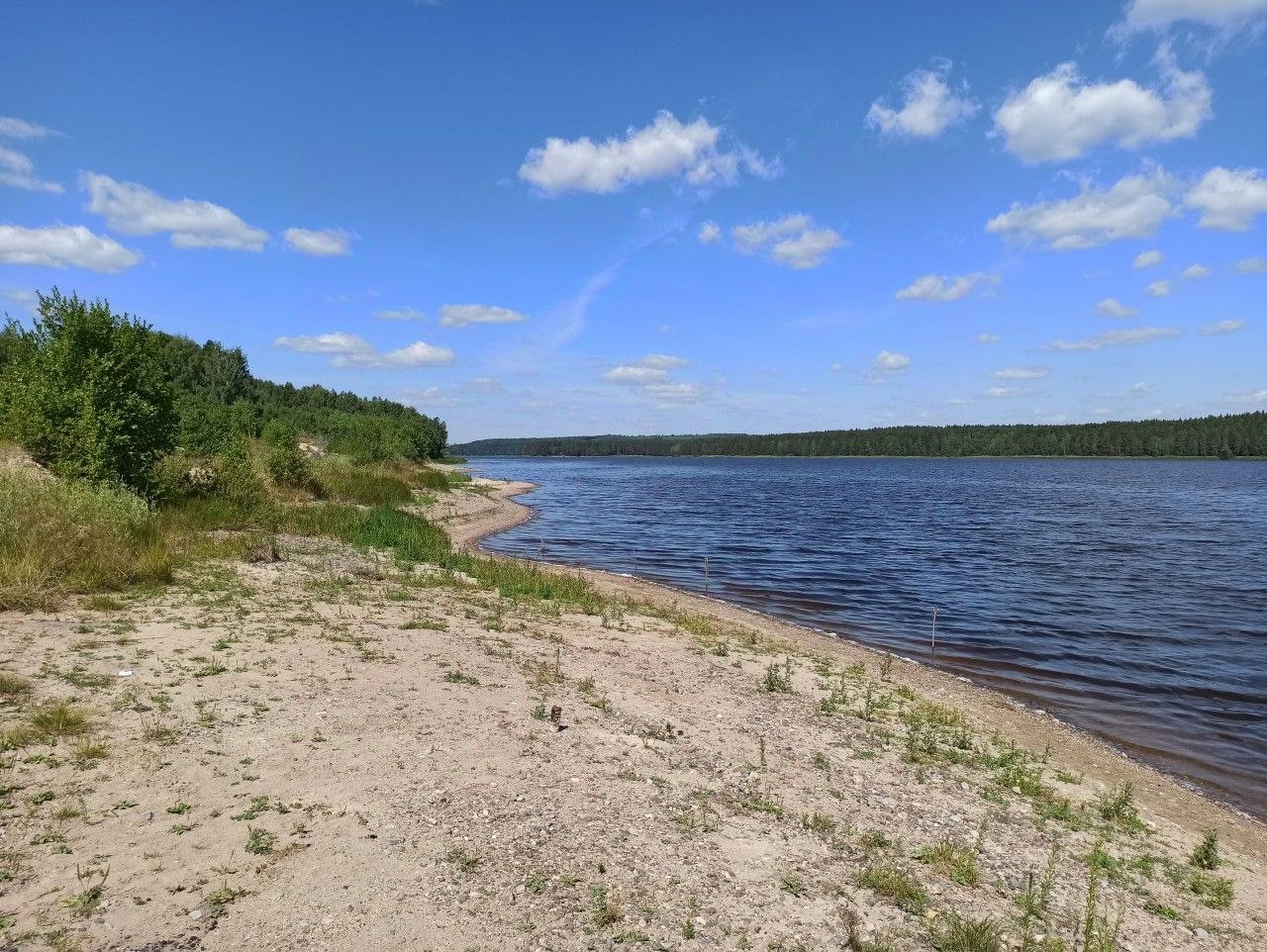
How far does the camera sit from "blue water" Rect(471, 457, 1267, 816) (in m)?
14.0

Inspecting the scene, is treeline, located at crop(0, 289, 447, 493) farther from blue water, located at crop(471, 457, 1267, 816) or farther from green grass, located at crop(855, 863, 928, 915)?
green grass, located at crop(855, 863, 928, 915)

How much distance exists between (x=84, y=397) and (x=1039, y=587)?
31.4m

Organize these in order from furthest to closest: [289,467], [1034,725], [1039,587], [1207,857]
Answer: [289,467], [1039,587], [1034,725], [1207,857]

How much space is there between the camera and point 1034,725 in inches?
504

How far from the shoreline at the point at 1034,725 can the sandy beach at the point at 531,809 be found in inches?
4.0

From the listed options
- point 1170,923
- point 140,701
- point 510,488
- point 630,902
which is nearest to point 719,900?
point 630,902

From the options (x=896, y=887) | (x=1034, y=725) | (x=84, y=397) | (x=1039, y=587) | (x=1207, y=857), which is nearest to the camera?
(x=896, y=887)

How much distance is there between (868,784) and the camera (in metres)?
8.43

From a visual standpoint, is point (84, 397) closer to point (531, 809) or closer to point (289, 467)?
point (289, 467)

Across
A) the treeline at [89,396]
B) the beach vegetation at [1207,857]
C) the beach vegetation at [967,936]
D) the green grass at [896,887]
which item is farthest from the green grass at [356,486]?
the beach vegetation at [1207,857]

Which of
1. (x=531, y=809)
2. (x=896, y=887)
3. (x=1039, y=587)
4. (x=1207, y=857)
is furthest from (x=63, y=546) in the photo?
(x=1039, y=587)

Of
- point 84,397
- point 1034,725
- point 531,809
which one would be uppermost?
point 84,397

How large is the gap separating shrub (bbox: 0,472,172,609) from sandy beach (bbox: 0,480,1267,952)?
0.93m

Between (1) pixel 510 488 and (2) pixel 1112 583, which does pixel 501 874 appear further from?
(1) pixel 510 488
